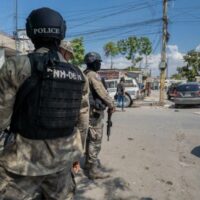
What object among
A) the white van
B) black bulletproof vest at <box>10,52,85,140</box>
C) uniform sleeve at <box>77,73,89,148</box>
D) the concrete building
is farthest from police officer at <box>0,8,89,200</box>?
the white van

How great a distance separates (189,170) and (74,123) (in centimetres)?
382

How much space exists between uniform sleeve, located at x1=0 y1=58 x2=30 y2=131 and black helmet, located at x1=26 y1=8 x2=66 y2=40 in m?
0.32

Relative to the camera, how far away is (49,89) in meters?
2.61

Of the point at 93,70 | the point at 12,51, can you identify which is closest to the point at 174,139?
the point at 93,70

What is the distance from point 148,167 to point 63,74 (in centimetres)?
403

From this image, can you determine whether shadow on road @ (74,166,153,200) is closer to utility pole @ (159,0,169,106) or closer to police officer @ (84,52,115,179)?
police officer @ (84,52,115,179)

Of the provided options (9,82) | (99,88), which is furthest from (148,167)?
(9,82)

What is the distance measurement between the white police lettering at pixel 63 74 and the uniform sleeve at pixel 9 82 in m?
0.19

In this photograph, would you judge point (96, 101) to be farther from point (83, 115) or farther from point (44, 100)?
point (44, 100)

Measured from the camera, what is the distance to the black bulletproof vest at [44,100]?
2578 millimetres

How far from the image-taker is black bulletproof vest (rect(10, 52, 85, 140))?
258cm

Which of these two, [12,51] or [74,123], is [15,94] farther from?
[12,51]

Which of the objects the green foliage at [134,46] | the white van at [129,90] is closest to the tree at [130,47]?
the green foliage at [134,46]

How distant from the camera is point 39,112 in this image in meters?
2.60
